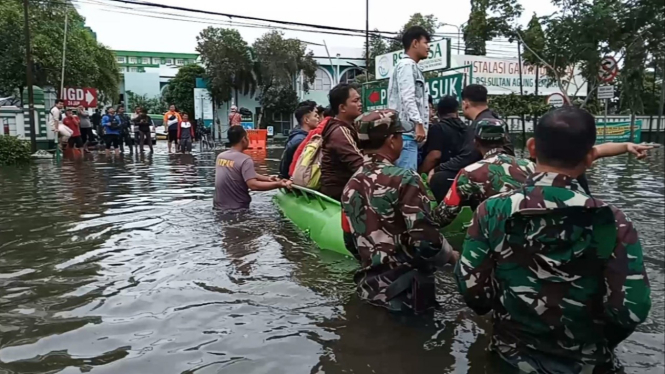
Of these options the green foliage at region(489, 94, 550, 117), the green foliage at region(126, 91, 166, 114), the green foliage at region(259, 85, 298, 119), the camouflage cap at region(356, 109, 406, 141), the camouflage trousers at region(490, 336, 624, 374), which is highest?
the green foliage at region(126, 91, 166, 114)

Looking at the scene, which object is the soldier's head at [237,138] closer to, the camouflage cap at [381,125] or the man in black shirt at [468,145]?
the man in black shirt at [468,145]

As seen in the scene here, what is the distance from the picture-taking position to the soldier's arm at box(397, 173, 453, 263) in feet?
10.3

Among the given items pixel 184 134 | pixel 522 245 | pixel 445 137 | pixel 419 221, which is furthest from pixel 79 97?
pixel 522 245

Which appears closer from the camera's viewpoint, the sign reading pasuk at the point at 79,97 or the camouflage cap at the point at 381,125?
the camouflage cap at the point at 381,125

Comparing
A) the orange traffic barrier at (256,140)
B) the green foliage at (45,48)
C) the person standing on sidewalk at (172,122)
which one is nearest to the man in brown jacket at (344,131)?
the person standing on sidewalk at (172,122)

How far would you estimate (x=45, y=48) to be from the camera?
→ 26.5 meters

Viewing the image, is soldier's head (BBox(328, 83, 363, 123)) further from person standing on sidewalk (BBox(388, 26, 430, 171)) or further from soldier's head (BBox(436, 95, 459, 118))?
soldier's head (BBox(436, 95, 459, 118))

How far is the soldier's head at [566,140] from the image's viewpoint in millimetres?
2068

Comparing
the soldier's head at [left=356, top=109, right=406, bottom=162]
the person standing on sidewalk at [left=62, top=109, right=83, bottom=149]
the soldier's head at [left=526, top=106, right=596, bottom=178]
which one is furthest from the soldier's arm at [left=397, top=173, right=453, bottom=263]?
the person standing on sidewalk at [left=62, top=109, right=83, bottom=149]

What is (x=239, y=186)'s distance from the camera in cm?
729

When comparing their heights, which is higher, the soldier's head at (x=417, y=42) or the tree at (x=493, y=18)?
the tree at (x=493, y=18)

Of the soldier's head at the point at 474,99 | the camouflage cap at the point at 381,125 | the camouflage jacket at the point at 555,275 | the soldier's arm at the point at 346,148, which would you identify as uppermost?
the soldier's head at the point at 474,99

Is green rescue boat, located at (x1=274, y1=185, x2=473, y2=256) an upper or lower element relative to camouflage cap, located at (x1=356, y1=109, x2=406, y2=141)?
lower

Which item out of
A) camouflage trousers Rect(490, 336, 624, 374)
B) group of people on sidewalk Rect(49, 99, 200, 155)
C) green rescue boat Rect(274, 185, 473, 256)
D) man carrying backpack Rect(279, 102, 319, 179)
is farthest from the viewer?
group of people on sidewalk Rect(49, 99, 200, 155)
